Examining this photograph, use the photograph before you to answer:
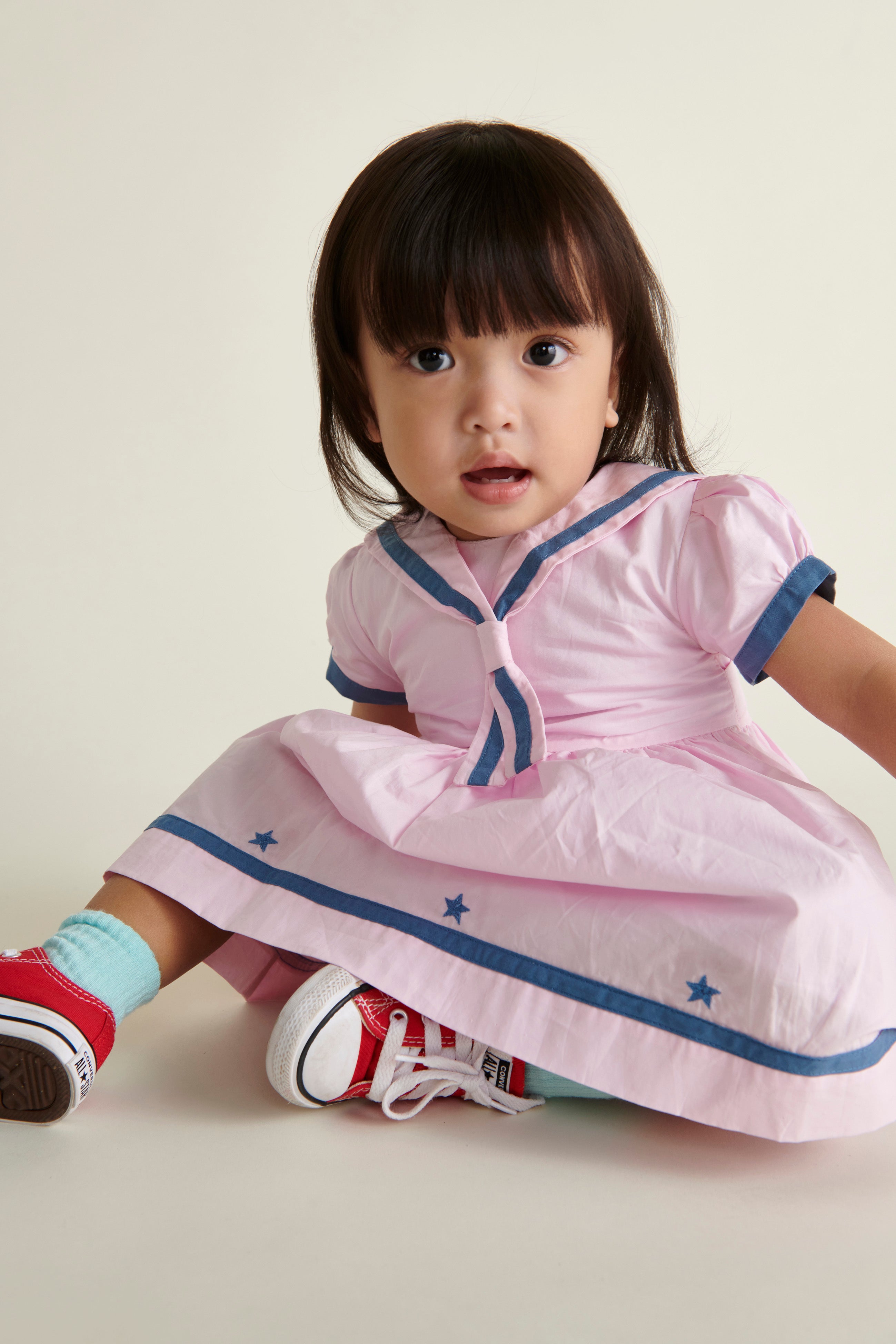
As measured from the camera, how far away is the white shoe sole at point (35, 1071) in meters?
0.82

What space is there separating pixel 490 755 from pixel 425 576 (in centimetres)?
18

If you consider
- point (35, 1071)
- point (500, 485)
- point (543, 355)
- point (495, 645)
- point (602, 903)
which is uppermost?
point (543, 355)

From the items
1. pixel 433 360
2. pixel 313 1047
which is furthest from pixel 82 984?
pixel 433 360

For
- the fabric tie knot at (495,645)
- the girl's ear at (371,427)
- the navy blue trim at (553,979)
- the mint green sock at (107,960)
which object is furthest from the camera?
the girl's ear at (371,427)

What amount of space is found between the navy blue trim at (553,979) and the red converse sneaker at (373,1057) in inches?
2.1

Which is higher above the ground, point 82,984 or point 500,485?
point 500,485

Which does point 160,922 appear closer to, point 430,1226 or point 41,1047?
point 41,1047

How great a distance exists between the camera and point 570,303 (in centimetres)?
96

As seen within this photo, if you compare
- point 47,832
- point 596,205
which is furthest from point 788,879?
point 47,832

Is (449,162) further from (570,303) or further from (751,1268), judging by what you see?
(751,1268)

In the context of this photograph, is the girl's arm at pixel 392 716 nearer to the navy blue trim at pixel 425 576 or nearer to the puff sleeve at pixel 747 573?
the navy blue trim at pixel 425 576

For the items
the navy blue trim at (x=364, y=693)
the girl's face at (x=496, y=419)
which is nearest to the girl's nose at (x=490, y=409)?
the girl's face at (x=496, y=419)

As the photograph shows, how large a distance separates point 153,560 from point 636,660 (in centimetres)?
119

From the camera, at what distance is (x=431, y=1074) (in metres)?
0.87
